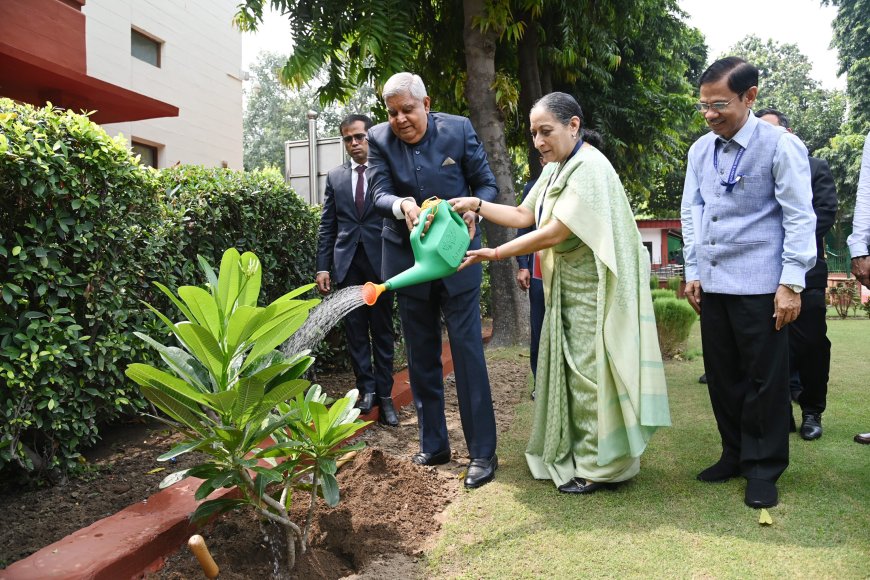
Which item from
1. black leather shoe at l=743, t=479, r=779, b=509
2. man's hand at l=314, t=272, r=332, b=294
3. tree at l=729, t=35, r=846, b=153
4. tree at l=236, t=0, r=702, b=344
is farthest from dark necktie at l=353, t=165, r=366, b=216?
tree at l=729, t=35, r=846, b=153

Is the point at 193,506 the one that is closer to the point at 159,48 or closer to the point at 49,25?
the point at 49,25

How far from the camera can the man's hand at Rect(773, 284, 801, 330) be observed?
3051 millimetres

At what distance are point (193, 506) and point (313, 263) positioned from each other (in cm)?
333

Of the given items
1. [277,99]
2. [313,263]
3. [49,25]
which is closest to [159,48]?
[49,25]

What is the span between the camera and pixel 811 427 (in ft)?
14.0

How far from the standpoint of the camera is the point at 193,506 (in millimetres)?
2766

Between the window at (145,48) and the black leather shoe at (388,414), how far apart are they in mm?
12704

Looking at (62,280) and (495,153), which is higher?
(495,153)

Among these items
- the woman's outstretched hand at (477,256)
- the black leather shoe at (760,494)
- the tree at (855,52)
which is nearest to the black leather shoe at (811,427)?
the black leather shoe at (760,494)

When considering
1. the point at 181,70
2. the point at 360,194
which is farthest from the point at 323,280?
the point at 181,70

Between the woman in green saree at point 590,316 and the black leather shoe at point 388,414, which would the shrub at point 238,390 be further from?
the black leather shoe at point 388,414

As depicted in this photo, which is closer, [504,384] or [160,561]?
[160,561]

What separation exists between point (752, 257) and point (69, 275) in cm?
319

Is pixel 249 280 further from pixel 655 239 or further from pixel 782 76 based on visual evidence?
pixel 782 76
